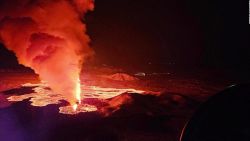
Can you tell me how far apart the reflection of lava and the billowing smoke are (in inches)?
27.1

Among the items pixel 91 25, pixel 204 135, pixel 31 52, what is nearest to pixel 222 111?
pixel 204 135

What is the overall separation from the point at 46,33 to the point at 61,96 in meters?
5.31

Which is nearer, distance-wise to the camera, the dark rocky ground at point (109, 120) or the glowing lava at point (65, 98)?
the dark rocky ground at point (109, 120)

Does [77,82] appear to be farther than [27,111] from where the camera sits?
Yes

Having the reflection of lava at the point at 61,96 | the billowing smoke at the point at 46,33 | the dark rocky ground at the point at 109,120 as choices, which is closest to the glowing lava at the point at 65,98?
the reflection of lava at the point at 61,96

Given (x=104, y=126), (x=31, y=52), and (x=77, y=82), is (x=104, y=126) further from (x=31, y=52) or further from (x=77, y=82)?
(x=31, y=52)

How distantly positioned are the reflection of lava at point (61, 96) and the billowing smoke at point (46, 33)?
2.26ft

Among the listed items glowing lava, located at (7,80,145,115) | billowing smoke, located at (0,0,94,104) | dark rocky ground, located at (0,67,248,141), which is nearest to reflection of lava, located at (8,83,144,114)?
glowing lava, located at (7,80,145,115)

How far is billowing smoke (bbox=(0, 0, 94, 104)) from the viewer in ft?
57.4

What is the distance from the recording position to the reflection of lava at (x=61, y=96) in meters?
12.7

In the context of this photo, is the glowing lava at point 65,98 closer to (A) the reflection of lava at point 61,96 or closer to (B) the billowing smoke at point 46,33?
(A) the reflection of lava at point 61,96

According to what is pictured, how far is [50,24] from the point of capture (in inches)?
768

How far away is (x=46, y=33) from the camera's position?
1892 centimetres

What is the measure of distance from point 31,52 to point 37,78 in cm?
Answer: 285
